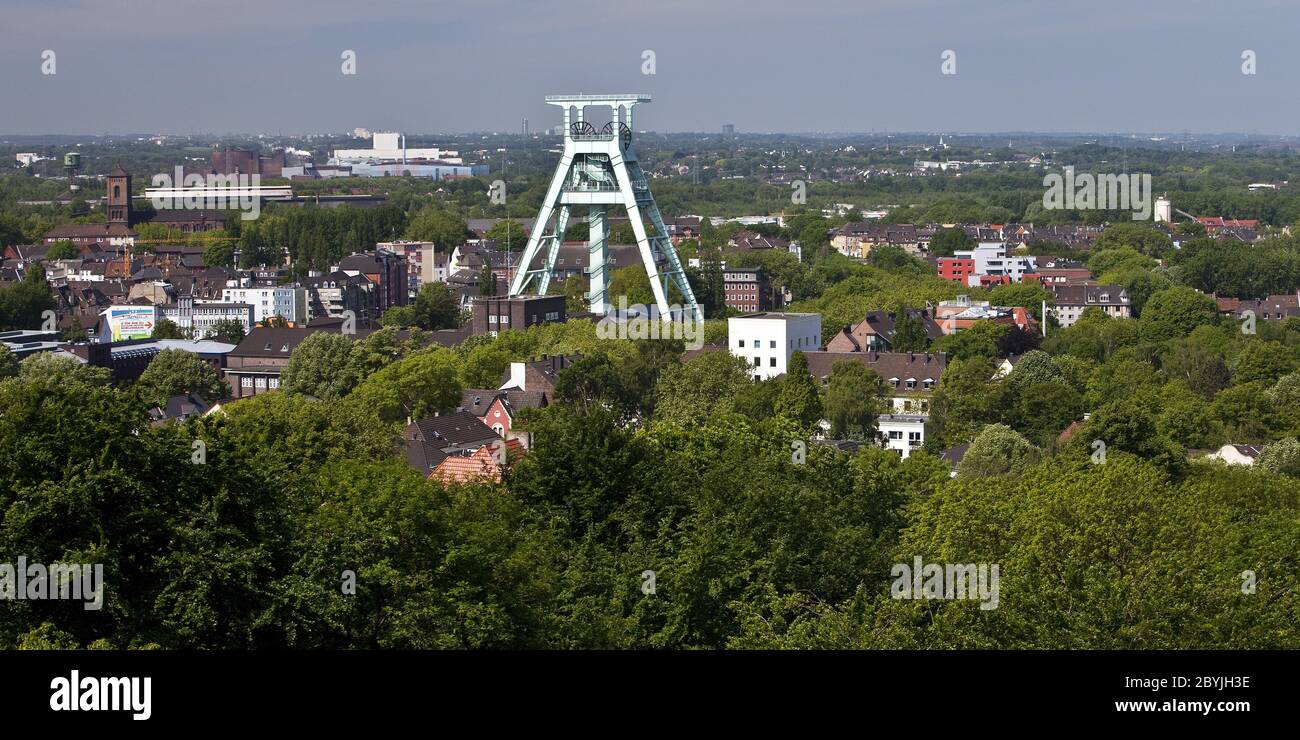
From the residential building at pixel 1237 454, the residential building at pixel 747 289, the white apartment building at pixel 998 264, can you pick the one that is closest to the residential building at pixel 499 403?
the residential building at pixel 1237 454

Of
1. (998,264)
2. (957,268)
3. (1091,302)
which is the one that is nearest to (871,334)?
(1091,302)

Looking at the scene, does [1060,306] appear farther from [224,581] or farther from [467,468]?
[224,581]

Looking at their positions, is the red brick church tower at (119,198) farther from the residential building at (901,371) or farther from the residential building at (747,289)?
the residential building at (901,371)

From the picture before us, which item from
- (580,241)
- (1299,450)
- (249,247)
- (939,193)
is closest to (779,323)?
(1299,450)

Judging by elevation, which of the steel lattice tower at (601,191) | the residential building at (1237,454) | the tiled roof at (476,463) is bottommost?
the residential building at (1237,454)

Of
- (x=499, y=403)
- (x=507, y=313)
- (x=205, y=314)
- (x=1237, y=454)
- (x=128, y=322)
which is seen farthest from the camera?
(x=205, y=314)

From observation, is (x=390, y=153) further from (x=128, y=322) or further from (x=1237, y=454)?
(x=1237, y=454)

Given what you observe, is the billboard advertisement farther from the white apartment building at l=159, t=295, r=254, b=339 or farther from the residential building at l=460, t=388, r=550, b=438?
the residential building at l=460, t=388, r=550, b=438
